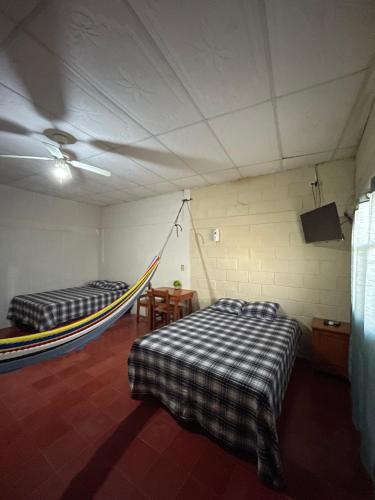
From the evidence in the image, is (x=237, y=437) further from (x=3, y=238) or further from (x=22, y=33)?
(x=3, y=238)

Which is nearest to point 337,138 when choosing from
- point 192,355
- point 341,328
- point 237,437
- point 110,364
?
point 341,328

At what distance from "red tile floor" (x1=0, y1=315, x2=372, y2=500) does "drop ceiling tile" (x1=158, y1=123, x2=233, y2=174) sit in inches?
101

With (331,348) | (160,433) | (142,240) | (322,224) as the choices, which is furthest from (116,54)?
(142,240)

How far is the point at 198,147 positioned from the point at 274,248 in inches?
69.1

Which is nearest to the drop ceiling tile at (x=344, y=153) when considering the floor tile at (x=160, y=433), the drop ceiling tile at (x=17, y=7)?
the drop ceiling tile at (x=17, y=7)

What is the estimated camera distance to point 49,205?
406 cm

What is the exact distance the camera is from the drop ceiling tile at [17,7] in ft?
2.86

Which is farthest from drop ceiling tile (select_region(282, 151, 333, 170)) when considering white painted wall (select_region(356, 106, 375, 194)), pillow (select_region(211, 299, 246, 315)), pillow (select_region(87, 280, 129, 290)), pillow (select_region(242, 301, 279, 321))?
pillow (select_region(87, 280, 129, 290))

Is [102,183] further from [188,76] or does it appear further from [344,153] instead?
[344,153]

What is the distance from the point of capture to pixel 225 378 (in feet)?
4.46

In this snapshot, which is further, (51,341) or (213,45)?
(51,341)

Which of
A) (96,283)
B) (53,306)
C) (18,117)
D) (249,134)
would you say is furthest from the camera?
(96,283)

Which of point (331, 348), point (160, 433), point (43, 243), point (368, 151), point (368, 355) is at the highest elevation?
point (368, 151)

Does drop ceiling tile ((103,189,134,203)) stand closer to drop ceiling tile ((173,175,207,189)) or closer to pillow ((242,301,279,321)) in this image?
drop ceiling tile ((173,175,207,189))
